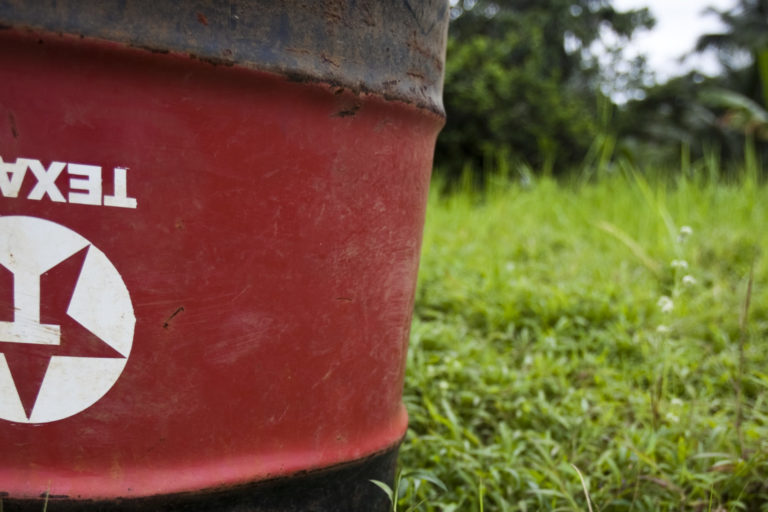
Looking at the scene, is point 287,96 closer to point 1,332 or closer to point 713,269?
point 1,332

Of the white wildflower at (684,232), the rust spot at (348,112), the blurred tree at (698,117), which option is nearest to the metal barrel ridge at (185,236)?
the rust spot at (348,112)

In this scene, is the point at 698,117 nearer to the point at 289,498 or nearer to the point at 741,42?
the point at 741,42

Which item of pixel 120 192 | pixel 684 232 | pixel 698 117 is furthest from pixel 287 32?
pixel 698 117

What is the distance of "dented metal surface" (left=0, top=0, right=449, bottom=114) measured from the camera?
0.75 meters

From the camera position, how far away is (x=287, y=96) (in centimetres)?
85

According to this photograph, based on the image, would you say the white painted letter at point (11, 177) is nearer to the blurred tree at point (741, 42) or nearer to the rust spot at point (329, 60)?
the rust spot at point (329, 60)

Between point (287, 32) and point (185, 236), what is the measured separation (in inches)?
11.0

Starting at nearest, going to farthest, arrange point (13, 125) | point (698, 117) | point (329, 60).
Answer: point (13, 125) < point (329, 60) < point (698, 117)

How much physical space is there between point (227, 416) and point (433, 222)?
9.37 feet

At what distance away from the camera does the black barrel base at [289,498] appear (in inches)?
32.7

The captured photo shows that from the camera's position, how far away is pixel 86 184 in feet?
2.58

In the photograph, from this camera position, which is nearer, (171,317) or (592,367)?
(171,317)

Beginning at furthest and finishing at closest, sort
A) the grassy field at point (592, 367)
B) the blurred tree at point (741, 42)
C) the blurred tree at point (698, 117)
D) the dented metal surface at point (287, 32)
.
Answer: the blurred tree at point (741, 42) → the blurred tree at point (698, 117) → the grassy field at point (592, 367) → the dented metal surface at point (287, 32)

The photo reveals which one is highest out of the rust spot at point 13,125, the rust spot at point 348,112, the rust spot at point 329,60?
the rust spot at point 329,60
